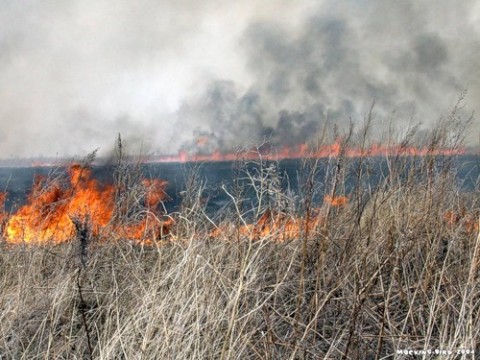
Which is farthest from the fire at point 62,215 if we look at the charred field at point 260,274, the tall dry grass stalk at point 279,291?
the tall dry grass stalk at point 279,291

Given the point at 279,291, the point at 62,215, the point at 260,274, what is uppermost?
the point at 62,215

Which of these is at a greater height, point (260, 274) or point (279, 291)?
point (260, 274)

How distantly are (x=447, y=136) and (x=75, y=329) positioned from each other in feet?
10.4

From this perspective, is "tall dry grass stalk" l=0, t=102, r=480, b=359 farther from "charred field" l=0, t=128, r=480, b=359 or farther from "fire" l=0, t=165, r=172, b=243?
"fire" l=0, t=165, r=172, b=243

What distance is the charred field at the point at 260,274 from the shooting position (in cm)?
207

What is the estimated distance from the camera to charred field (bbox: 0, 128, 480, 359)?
2.07 meters

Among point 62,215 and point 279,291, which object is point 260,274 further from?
point 62,215

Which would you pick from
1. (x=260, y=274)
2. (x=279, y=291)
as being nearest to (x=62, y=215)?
(x=260, y=274)

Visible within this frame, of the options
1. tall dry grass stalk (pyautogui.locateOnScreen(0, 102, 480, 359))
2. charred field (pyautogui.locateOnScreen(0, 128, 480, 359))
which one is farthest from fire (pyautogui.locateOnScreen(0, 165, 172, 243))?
tall dry grass stalk (pyautogui.locateOnScreen(0, 102, 480, 359))

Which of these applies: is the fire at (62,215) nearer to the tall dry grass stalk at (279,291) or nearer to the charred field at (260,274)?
the charred field at (260,274)

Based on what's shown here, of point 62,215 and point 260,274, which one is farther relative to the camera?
point 62,215

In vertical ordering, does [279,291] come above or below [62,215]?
below

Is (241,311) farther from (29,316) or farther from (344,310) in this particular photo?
(29,316)

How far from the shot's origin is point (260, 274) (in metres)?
2.83
